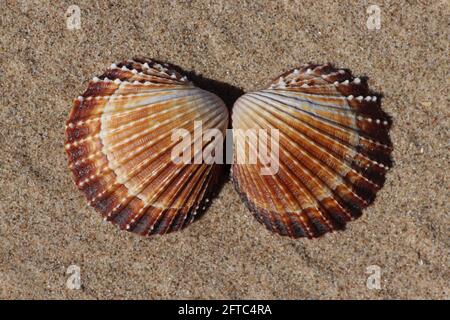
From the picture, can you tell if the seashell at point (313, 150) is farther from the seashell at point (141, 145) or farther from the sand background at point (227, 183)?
the seashell at point (141, 145)

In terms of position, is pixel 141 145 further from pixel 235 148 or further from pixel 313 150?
pixel 313 150

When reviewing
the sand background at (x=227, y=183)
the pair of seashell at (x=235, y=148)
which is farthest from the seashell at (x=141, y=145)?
the sand background at (x=227, y=183)

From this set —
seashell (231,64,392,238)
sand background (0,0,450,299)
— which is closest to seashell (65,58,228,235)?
sand background (0,0,450,299)

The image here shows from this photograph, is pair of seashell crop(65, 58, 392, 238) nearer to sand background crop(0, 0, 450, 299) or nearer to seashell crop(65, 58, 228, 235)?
seashell crop(65, 58, 228, 235)

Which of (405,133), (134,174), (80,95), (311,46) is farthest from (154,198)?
(405,133)

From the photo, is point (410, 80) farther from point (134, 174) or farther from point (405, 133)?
point (134, 174)

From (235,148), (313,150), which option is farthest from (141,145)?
(313,150)
